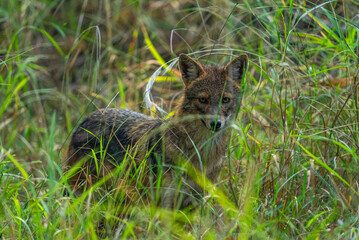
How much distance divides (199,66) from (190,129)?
554mm

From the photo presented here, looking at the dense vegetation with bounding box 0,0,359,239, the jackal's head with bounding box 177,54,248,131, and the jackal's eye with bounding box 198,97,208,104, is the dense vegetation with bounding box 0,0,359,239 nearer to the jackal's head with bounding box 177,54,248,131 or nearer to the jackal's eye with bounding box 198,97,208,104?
the jackal's head with bounding box 177,54,248,131

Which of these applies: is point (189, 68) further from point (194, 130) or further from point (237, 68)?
point (194, 130)

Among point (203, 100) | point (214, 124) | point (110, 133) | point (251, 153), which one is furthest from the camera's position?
point (110, 133)

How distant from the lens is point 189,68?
184 inches

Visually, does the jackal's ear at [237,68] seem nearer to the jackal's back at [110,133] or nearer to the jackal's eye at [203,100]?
the jackal's eye at [203,100]

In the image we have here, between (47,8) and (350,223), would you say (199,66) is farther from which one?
(47,8)

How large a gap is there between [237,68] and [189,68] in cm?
42

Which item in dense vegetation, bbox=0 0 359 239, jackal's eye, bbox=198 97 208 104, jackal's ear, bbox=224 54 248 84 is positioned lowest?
dense vegetation, bbox=0 0 359 239

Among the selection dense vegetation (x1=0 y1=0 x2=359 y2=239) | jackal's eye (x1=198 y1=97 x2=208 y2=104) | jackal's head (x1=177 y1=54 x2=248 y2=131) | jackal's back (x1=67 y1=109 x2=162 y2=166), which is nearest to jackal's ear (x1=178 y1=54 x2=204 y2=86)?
jackal's head (x1=177 y1=54 x2=248 y2=131)

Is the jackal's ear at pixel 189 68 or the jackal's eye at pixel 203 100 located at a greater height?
the jackal's ear at pixel 189 68

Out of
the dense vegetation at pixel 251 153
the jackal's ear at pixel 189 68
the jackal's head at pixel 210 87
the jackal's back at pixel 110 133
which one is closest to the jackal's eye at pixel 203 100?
the jackal's head at pixel 210 87

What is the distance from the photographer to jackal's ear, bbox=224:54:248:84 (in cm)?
457

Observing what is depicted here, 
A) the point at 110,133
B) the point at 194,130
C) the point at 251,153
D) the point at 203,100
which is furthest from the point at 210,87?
the point at 110,133

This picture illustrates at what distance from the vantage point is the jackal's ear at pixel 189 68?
181 inches
